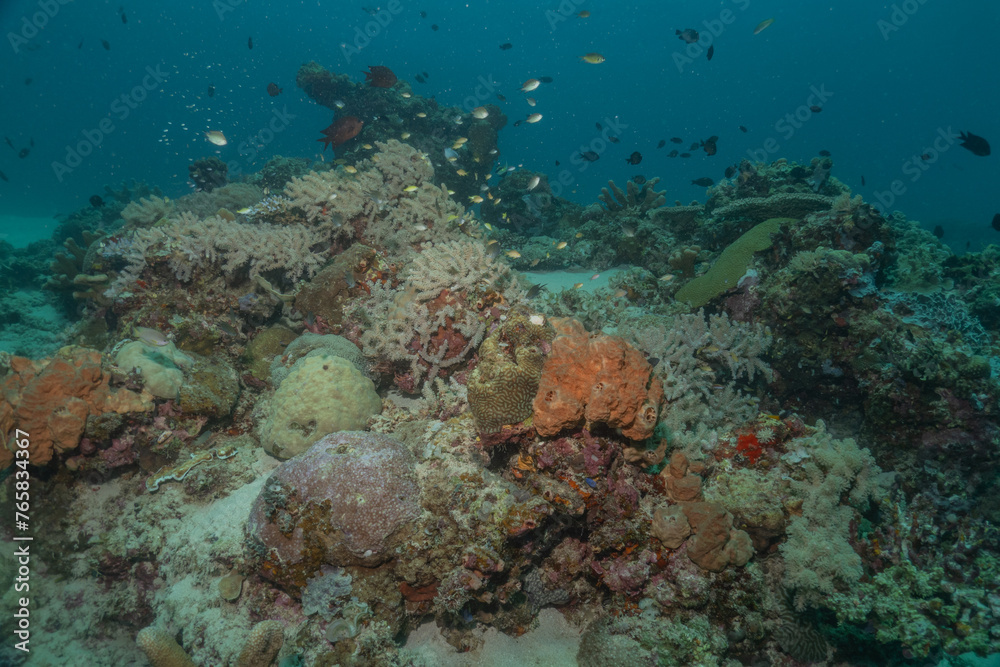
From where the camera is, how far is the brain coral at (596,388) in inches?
121

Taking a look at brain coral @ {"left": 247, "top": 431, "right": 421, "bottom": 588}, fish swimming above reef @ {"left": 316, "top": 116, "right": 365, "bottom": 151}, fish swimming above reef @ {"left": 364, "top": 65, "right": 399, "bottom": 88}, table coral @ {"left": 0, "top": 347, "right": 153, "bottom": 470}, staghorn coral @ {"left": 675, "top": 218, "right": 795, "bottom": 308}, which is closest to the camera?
brain coral @ {"left": 247, "top": 431, "right": 421, "bottom": 588}

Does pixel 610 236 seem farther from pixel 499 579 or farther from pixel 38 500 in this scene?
pixel 38 500

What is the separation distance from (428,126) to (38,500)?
59.7 ft

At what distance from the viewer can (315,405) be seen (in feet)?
14.4

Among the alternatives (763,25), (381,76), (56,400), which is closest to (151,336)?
(56,400)

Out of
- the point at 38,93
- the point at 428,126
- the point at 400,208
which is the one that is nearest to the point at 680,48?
the point at 428,126

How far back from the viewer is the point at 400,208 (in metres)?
7.43

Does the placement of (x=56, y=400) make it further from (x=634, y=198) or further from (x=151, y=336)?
(x=634, y=198)

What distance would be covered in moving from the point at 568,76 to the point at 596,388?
181 metres

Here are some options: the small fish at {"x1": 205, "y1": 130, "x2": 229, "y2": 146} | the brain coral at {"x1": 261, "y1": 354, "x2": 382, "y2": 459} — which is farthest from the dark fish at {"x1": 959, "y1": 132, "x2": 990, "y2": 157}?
the small fish at {"x1": 205, "y1": 130, "x2": 229, "y2": 146}

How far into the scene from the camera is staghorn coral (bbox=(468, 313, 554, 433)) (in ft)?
11.4

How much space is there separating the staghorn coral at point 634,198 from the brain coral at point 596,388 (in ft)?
37.2

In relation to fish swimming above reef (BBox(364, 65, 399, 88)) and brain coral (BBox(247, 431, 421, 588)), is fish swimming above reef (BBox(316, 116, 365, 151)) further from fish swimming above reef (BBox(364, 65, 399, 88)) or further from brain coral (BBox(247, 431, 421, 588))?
brain coral (BBox(247, 431, 421, 588))

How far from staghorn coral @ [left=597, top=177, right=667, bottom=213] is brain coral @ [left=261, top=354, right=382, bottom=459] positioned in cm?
1146
